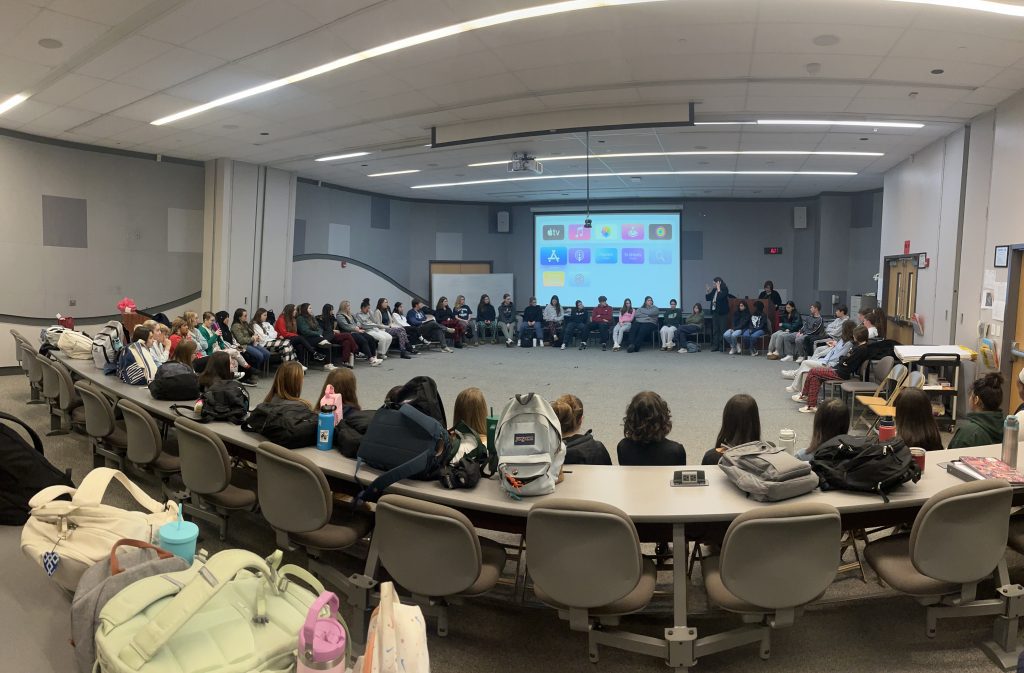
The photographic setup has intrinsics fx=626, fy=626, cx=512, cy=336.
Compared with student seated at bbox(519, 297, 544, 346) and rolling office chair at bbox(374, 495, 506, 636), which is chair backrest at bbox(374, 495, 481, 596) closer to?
rolling office chair at bbox(374, 495, 506, 636)

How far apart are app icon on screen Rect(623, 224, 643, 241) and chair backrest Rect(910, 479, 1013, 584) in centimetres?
1377

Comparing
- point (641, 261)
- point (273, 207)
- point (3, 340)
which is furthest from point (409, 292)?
point (3, 340)

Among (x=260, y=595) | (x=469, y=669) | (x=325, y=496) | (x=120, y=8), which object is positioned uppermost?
(x=120, y=8)

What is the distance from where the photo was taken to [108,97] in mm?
7250

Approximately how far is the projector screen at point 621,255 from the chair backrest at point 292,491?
1364cm

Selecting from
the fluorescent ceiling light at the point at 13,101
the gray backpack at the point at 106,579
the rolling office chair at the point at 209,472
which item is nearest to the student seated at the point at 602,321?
the fluorescent ceiling light at the point at 13,101

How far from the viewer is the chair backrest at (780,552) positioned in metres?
2.32

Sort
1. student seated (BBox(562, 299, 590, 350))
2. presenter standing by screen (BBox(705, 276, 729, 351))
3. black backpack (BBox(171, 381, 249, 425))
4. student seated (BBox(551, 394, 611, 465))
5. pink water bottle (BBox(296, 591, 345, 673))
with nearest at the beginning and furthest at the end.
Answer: pink water bottle (BBox(296, 591, 345, 673))
student seated (BBox(551, 394, 611, 465))
black backpack (BBox(171, 381, 249, 425))
presenter standing by screen (BBox(705, 276, 729, 351))
student seated (BBox(562, 299, 590, 350))

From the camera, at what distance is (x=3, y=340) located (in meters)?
9.36

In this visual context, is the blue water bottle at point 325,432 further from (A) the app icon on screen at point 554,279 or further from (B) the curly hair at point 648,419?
(A) the app icon on screen at point 554,279

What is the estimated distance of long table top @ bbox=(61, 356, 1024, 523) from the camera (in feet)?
8.45

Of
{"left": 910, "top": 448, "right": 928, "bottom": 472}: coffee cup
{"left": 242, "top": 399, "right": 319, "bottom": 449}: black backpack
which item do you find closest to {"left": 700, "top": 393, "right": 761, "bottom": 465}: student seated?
{"left": 910, "top": 448, "right": 928, "bottom": 472}: coffee cup

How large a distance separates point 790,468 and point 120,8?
221 inches

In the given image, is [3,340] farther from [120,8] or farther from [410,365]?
[120,8]
